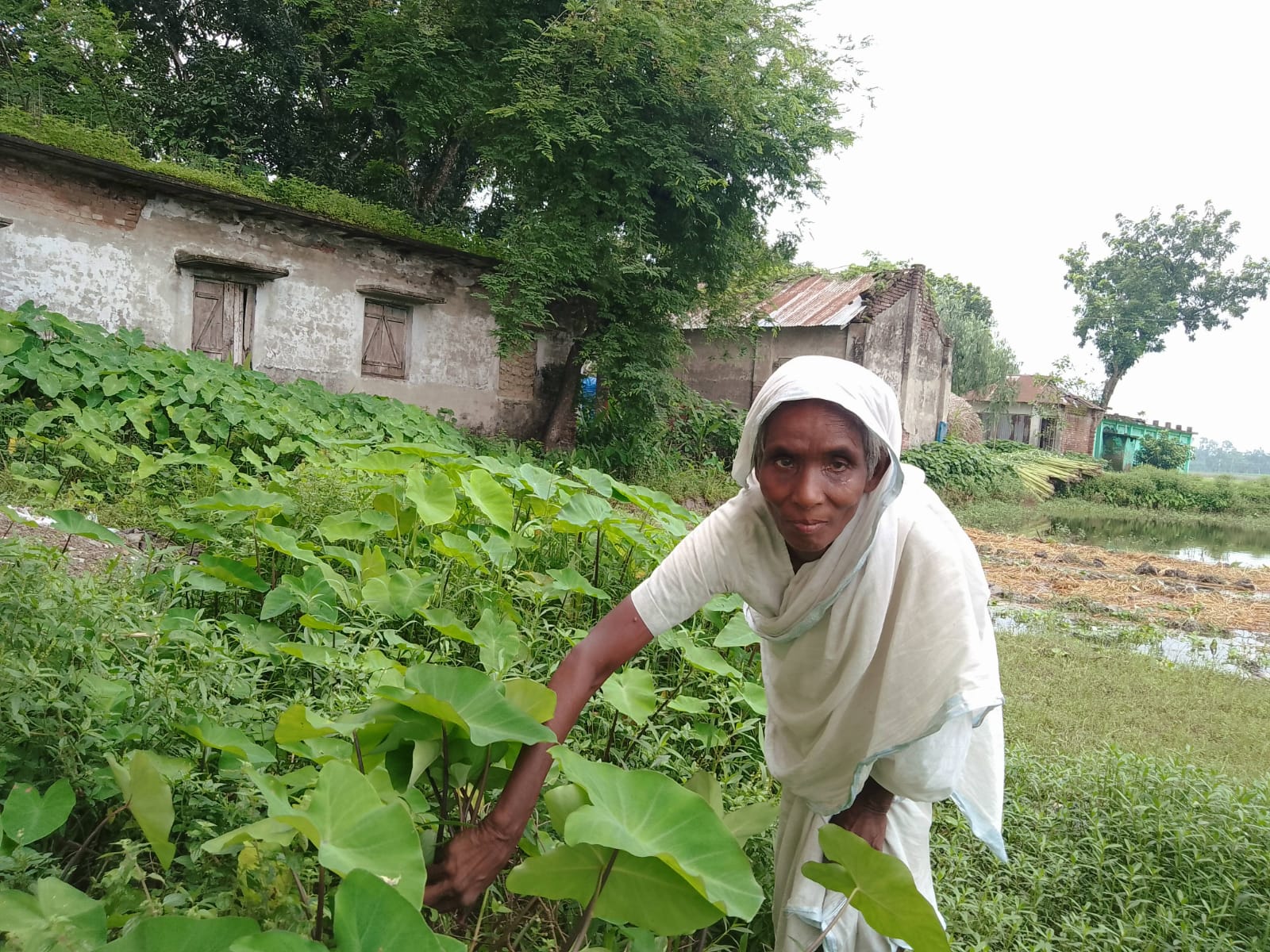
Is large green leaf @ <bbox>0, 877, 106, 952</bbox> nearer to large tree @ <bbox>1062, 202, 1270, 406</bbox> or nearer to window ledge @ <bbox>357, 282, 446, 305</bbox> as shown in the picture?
window ledge @ <bbox>357, 282, 446, 305</bbox>

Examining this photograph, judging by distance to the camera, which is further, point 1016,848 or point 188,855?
point 1016,848

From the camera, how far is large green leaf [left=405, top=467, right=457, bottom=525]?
9.64ft

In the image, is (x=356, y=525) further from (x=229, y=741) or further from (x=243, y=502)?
(x=229, y=741)

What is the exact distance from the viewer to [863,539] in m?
1.54

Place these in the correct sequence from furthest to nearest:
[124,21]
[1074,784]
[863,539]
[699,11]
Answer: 1. [124,21]
2. [699,11]
3. [1074,784]
4. [863,539]

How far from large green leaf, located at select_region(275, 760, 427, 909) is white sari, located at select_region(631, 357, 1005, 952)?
0.64 metres

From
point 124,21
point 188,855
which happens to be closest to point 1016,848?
point 188,855

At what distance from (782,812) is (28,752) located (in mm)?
1603

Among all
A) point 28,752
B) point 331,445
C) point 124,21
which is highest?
point 124,21

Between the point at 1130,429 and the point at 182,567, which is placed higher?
the point at 1130,429

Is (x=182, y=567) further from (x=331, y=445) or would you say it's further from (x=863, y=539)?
(x=331, y=445)

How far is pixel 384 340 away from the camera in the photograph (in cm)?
1048

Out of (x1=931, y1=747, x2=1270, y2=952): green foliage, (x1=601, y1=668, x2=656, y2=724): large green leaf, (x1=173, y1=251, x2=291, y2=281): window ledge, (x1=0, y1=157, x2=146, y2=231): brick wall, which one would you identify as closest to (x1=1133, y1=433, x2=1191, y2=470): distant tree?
(x1=173, y1=251, x2=291, y2=281): window ledge

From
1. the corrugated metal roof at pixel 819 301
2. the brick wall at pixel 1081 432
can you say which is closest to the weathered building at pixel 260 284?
the corrugated metal roof at pixel 819 301
